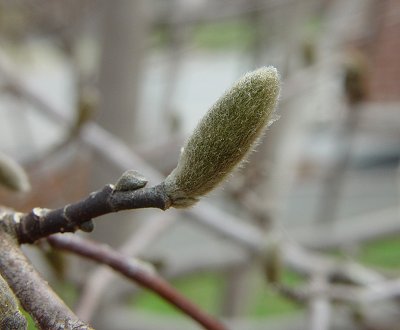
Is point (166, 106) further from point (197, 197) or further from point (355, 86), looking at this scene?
point (197, 197)

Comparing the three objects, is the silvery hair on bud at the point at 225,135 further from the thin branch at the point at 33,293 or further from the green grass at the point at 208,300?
the green grass at the point at 208,300

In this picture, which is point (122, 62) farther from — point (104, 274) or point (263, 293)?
point (263, 293)

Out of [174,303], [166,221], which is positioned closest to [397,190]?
[166,221]

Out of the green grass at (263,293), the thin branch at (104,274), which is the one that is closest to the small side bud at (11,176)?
the thin branch at (104,274)

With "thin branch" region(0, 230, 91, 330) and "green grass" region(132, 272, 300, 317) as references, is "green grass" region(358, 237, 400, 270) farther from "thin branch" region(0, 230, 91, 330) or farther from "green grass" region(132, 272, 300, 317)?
"thin branch" region(0, 230, 91, 330)

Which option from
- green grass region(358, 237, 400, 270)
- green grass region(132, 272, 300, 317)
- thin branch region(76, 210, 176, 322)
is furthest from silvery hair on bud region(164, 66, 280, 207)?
green grass region(358, 237, 400, 270)

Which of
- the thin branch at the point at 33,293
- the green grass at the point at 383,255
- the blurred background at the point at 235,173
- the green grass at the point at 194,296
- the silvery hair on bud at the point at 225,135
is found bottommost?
the thin branch at the point at 33,293

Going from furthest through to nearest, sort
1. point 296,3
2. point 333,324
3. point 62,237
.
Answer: point 296,3 → point 333,324 → point 62,237
